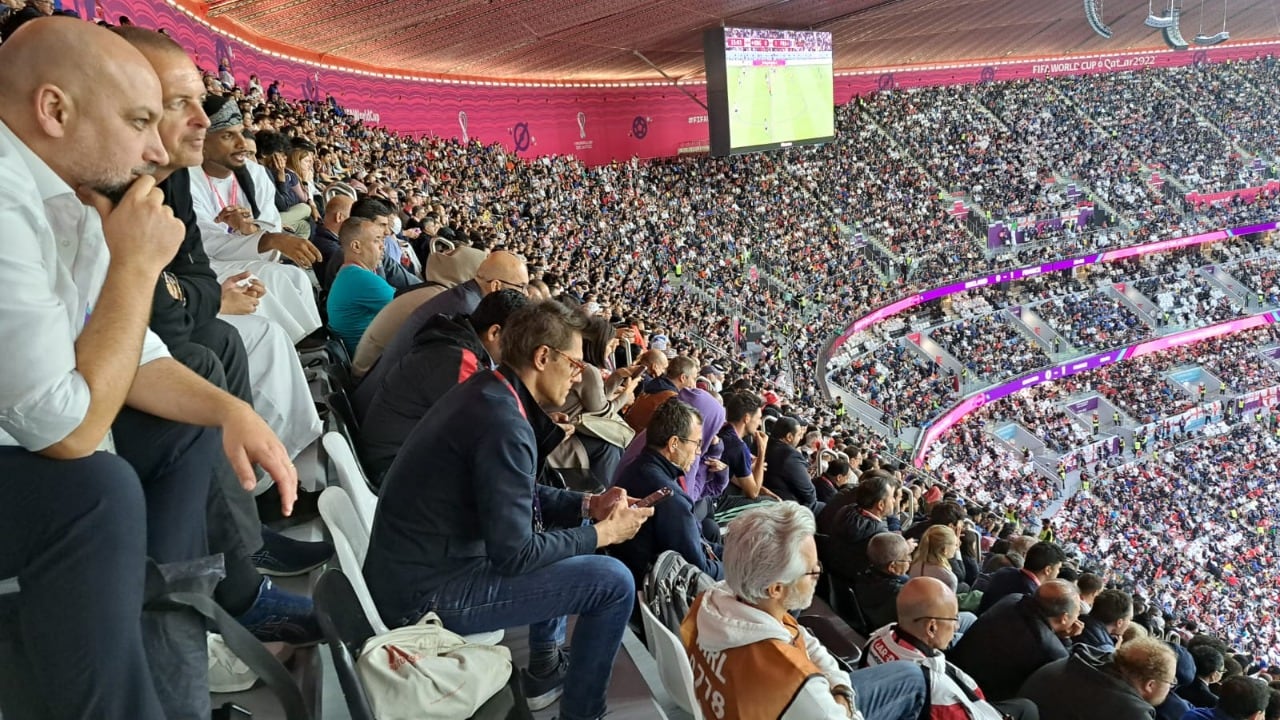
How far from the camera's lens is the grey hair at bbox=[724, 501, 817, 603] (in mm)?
2355

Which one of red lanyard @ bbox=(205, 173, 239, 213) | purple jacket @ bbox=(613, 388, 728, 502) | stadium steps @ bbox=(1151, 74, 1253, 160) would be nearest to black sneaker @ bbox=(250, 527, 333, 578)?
purple jacket @ bbox=(613, 388, 728, 502)

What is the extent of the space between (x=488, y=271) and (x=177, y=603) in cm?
264

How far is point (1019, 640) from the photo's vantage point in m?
3.77

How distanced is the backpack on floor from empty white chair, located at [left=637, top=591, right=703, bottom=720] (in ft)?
0.40

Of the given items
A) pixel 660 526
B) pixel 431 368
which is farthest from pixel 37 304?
pixel 660 526

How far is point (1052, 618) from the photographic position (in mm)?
3799

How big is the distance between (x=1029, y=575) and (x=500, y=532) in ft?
10.5

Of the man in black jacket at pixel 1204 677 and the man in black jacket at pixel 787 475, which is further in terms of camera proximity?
the man in black jacket at pixel 787 475

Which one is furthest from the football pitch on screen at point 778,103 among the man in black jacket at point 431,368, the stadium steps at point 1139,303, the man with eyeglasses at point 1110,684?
the man with eyeglasses at point 1110,684

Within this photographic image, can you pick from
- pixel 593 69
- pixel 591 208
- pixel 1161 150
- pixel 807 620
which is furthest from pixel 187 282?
pixel 1161 150

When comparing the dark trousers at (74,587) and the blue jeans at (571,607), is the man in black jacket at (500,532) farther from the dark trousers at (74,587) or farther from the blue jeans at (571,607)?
the dark trousers at (74,587)

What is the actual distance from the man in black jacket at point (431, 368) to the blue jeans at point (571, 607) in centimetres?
97

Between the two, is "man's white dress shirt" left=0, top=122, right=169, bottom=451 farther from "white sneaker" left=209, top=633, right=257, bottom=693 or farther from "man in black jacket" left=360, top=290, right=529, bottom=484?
"man in black jacket" left=360, top=290, right=529, bottom=484

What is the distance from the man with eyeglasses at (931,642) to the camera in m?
2.95
